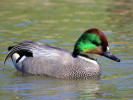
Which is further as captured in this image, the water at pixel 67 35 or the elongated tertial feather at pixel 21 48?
the elongated tertial feather at pixel 21 48

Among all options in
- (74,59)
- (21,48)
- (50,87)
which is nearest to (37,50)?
(21,48)

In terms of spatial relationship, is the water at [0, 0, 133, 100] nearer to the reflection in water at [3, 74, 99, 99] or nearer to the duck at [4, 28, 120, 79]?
Result: the reflection in water at [3, 74, 99, 99]

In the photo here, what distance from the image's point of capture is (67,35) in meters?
12.6

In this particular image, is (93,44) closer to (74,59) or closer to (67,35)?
(74,59)

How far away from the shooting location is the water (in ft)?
25.3

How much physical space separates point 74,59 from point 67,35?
4.01 meters

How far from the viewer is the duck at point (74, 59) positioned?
8.51m

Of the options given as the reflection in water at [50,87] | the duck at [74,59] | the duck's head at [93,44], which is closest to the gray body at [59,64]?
the duck at [74,59]

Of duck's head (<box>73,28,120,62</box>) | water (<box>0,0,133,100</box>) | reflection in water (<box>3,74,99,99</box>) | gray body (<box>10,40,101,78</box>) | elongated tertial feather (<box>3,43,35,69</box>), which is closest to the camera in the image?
reflection in water (<box>3,74,99,99</box>)

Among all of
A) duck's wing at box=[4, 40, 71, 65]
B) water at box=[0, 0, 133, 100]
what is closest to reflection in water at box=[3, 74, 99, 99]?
water at box=[0, 0, 133, 100]

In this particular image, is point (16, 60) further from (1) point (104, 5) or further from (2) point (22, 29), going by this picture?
(1) point (104, 5)

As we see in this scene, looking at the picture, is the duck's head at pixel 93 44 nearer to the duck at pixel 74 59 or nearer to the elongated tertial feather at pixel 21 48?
the duck at pixel 74 59

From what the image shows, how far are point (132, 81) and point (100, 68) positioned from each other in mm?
903

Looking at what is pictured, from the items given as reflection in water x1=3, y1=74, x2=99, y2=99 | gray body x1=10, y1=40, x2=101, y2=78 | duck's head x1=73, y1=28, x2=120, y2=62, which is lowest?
reflection in water x1=3, y1=74, x2=99, y2=99
